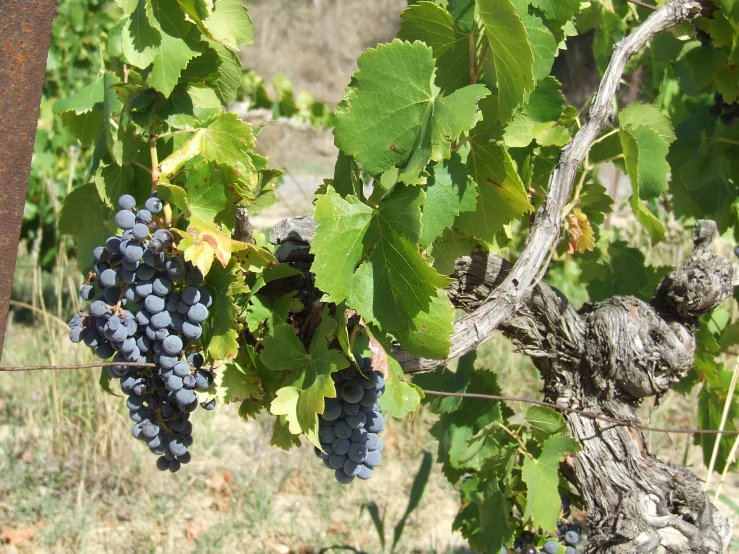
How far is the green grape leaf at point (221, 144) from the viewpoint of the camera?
117 cm

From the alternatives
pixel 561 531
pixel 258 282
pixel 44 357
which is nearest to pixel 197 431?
pixel 44 357

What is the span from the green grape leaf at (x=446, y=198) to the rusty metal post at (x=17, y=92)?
59 centimetres

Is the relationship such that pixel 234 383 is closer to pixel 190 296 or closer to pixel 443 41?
pixel 190 296

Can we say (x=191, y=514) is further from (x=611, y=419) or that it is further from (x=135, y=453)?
(x=611, y=419)

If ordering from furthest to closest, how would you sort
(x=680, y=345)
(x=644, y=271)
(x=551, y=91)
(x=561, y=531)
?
(x=644, y=271)
(x=561, y=531)
(x=680, y=345)
(x=551, y=91)

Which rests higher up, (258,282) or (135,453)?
(258,282)

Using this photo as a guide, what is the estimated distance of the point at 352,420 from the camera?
1213mm

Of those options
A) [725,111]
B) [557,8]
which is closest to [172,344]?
[557,8]

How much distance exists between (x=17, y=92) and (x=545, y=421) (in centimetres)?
114

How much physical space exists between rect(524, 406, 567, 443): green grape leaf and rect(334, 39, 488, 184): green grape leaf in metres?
0.66

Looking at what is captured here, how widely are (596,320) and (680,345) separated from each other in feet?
0.60

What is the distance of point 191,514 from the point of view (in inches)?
119

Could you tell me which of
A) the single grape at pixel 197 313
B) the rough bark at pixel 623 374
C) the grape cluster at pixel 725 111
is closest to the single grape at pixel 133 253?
the single grape at pixel 197 313

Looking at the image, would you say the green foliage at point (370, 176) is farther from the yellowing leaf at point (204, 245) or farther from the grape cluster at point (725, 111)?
the grape cluster at point (725, 111)
